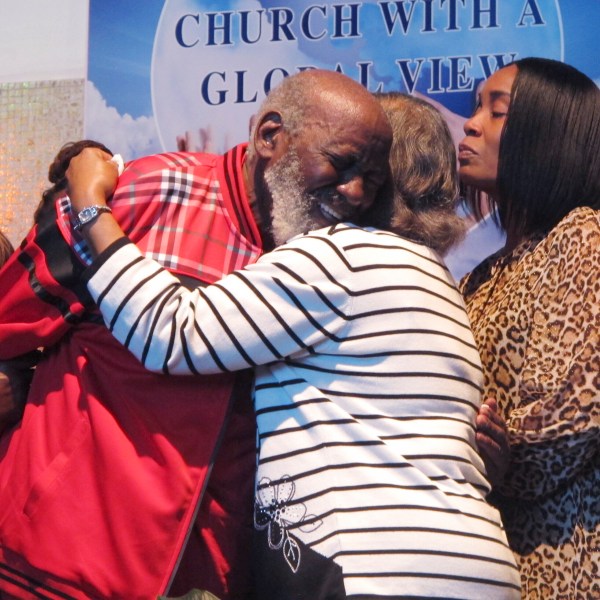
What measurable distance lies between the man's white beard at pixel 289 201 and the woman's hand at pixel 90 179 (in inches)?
10.4

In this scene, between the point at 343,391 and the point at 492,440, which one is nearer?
the point at 343,391

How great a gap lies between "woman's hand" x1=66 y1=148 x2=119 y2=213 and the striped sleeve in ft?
0.51

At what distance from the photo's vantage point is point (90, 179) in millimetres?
1762

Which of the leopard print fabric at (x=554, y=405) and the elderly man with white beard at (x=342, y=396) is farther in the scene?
the leopard print fabric at (x=554, y=405)

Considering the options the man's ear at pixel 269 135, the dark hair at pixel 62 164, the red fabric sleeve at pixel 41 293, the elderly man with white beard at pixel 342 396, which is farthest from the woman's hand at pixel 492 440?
the dark hair at pixel 62 164

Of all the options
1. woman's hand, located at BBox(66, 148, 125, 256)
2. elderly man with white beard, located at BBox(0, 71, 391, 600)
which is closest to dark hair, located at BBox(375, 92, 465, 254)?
elderly man with white beard, located at BBox(0, 71, 391, 600)

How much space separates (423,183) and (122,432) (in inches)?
25.0

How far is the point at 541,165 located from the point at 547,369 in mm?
441

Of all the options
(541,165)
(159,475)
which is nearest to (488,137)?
(541,165)

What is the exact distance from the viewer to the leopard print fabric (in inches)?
73.3

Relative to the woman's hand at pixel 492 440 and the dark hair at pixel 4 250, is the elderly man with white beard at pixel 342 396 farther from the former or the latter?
the dark hair at pixel 4 250

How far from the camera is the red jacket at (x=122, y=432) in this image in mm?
1617

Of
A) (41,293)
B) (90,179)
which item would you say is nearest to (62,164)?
(90,179)

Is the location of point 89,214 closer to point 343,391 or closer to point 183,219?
point 183,219
